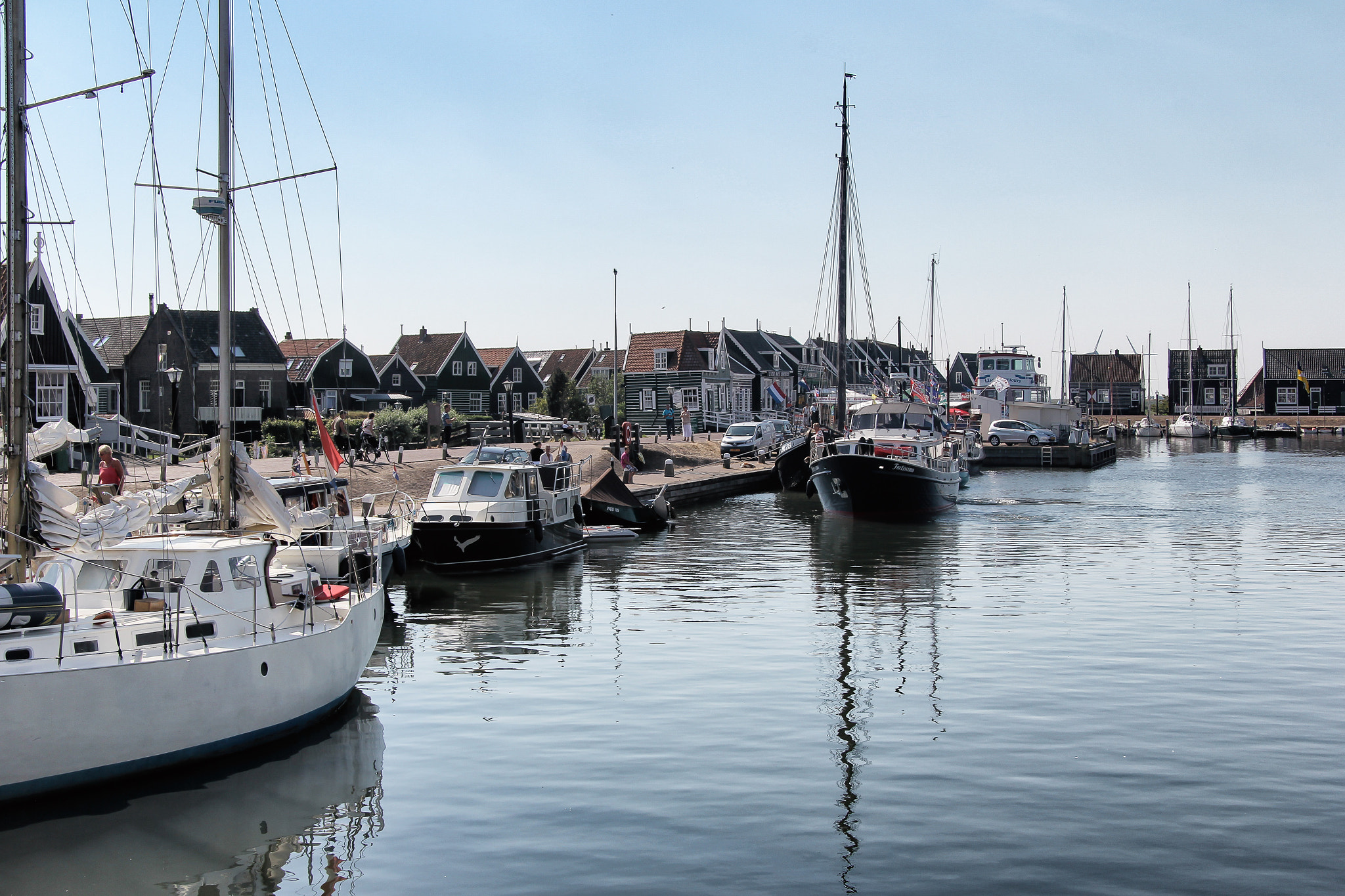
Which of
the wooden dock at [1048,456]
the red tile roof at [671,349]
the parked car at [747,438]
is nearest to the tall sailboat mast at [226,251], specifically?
the parked car at [747,438]

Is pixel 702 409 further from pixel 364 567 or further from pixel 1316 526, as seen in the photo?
pixel 364 567

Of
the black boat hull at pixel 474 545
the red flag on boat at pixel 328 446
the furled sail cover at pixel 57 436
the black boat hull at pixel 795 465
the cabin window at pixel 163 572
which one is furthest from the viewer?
the black boat hull at pixel 795 465

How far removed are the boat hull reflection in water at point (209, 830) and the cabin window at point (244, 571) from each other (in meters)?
2.15

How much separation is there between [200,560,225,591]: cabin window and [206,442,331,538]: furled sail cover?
4.00 meters

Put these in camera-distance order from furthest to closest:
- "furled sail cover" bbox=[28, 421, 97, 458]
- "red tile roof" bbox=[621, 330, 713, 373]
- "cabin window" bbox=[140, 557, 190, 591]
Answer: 1. "red tile roof" bbox=[621, 330, 713, 373]
2. "furled sail cover" bbox=[28, 421, 97, 458]
3. "cabin window" bbox=[140, 557, 190, 591]

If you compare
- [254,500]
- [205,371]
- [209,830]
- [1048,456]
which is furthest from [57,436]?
[1048,456]

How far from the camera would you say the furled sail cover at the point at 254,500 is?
1867 centimetres

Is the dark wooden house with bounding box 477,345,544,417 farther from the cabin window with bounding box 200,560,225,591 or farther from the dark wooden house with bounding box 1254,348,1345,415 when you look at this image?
the dark wooden house with bounding box 1254,348,1345,415

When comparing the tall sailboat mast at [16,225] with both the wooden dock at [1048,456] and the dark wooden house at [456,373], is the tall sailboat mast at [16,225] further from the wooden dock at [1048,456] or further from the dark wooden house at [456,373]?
the dark wooden house at [456,373]

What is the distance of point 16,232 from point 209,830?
733 centimetres

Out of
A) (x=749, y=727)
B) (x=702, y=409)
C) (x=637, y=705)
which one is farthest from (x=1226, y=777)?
(x=702, y=409)

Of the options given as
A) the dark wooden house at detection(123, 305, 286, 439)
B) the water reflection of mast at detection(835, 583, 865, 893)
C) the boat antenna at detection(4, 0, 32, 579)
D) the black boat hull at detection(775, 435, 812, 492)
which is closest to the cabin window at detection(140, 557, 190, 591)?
the boat antenna at detection(4, 0, 32, 579)

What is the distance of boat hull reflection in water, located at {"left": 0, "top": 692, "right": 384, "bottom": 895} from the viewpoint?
10453 mm

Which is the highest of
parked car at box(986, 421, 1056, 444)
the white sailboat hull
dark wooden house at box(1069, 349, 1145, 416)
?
dark wooden house at box(1069, 349, 1145, 416)
